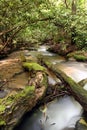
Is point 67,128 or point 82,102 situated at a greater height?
point 82,102

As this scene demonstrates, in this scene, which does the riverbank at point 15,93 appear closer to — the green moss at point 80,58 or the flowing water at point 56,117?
the flowing water at point 56,117

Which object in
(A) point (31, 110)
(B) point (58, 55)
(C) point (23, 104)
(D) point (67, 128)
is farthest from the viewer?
(B) point (58, 55)

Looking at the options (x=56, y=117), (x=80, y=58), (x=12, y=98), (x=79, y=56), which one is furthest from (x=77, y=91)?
(x=79, y=56)

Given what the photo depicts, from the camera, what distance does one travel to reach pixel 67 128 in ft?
20.6

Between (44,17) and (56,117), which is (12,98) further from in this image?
(44,17)

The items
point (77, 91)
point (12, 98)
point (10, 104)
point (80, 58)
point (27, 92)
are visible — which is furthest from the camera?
point (80, 58)

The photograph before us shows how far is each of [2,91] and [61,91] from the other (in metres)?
2.10

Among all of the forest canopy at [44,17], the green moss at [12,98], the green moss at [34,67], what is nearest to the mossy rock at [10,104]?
the green moss at [12,98]

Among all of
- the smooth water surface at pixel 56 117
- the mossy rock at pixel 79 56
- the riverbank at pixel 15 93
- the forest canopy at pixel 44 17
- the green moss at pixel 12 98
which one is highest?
the forest canopy at pixel 44 17

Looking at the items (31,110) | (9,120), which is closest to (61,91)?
(31,110)

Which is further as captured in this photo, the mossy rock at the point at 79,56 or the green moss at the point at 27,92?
the mossy rock at the point at 79,56

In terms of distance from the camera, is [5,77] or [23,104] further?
[5,77]

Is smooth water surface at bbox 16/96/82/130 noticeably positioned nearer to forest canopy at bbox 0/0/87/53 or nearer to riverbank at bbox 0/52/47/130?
riverbank at bbox 0/52/47/130

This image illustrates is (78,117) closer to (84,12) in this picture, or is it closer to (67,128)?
(67,128)
